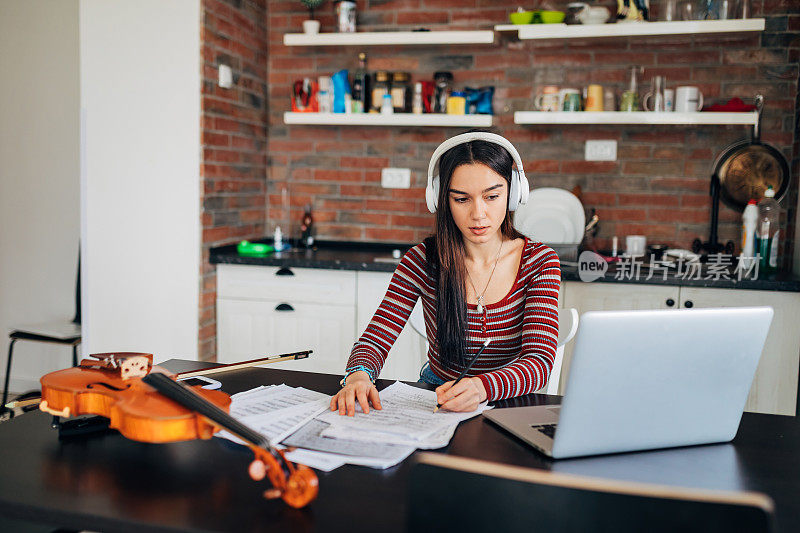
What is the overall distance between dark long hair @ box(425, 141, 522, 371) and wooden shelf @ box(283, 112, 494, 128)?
1522 mm

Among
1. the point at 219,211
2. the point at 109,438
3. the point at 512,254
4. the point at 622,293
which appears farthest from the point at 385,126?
the point at 109,438

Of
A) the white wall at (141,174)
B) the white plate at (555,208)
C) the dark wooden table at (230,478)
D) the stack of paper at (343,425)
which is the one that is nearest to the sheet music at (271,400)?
the stack of paper at (343,425)

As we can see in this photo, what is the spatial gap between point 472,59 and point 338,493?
2819mm

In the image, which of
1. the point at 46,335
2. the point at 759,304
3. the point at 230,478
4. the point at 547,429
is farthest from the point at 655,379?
the point at 46,335

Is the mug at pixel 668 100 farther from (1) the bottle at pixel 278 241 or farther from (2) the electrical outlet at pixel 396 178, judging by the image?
(1) the bottle at pixel 278 241

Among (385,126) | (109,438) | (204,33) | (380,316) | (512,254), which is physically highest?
(204,33)

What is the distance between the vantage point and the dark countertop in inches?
104

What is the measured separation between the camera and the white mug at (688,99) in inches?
118

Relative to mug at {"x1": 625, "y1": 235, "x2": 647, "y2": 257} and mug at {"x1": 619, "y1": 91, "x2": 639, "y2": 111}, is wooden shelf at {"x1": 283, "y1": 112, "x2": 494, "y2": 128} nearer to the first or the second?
mug at {"x1": 619, "y1": 91, "x2": 639, "y2": 111}

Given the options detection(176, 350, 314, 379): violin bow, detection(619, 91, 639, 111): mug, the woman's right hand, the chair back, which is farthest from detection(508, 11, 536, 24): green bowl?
the woman's right hand

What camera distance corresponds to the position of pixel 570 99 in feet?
10.2

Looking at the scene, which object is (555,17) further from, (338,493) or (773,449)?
(338,493)

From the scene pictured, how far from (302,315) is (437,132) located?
1.15m

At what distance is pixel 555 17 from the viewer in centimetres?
306
